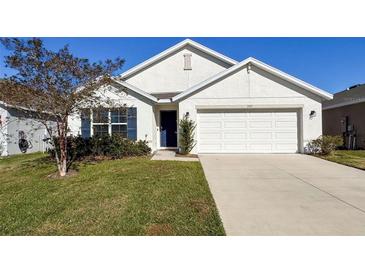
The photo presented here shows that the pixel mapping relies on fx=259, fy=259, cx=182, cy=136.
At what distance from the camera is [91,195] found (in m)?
5.98

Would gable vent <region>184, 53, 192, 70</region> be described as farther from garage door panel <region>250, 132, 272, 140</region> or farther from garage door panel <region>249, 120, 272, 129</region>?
garage door panel <region>250, 132, 272, 140</region>

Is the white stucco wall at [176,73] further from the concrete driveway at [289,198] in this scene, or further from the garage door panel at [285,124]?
the concrete driveway at [289,198]

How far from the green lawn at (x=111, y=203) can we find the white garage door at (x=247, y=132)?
4687 millimetres

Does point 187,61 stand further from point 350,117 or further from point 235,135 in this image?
point 350,117

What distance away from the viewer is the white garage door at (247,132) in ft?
43.1

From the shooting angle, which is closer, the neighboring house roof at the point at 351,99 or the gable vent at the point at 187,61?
the neighboring house roof at the point at 351,99

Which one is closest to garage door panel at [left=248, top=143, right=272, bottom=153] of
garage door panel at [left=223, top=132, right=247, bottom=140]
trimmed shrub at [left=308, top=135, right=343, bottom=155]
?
garage door panel at [left=223, top=132, right=247, bottom=140]

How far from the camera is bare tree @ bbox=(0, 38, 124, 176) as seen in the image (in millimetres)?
7316

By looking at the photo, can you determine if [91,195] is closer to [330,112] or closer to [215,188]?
[215,188]

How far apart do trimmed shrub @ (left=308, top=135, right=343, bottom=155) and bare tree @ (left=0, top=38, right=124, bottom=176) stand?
10.1 meters

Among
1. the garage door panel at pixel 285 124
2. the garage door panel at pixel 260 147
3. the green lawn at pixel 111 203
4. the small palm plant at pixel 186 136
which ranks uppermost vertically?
the garage door panel at pixel 285 124

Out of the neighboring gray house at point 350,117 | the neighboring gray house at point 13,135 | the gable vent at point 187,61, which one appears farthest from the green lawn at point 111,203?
the neighboring gray house at point 350,117
